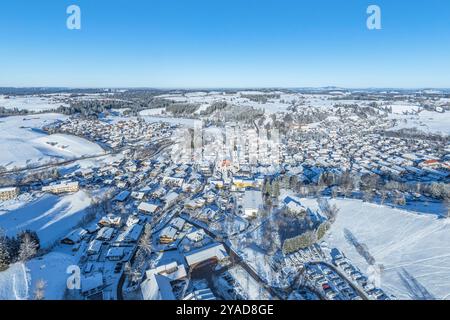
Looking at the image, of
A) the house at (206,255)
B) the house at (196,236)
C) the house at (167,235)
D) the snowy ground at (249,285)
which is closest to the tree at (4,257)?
the house at (167,235)

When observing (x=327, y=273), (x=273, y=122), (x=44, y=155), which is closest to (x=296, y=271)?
(x=327, y=273)

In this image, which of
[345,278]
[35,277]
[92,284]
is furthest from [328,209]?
[35,277]

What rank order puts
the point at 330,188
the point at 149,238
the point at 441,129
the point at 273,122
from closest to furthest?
the point at 149,238 → the point at 330,188 → the point at 441,129 → the point at 273,122

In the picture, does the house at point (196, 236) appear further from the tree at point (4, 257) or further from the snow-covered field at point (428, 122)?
the snow-covered field at point (428, 122)

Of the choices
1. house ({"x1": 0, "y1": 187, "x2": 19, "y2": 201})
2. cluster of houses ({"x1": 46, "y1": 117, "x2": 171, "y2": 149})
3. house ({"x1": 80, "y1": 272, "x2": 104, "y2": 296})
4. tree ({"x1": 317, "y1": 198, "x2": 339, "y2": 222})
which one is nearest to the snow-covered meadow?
cluster of houses ({"x1": 46, "y1": 117, "x2": 171, "y2": 149})

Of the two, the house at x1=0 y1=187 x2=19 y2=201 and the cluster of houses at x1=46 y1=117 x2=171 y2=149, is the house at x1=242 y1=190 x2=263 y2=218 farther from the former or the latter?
the cluster of houses at x1=46 y1=117 x2=171 y2=149
